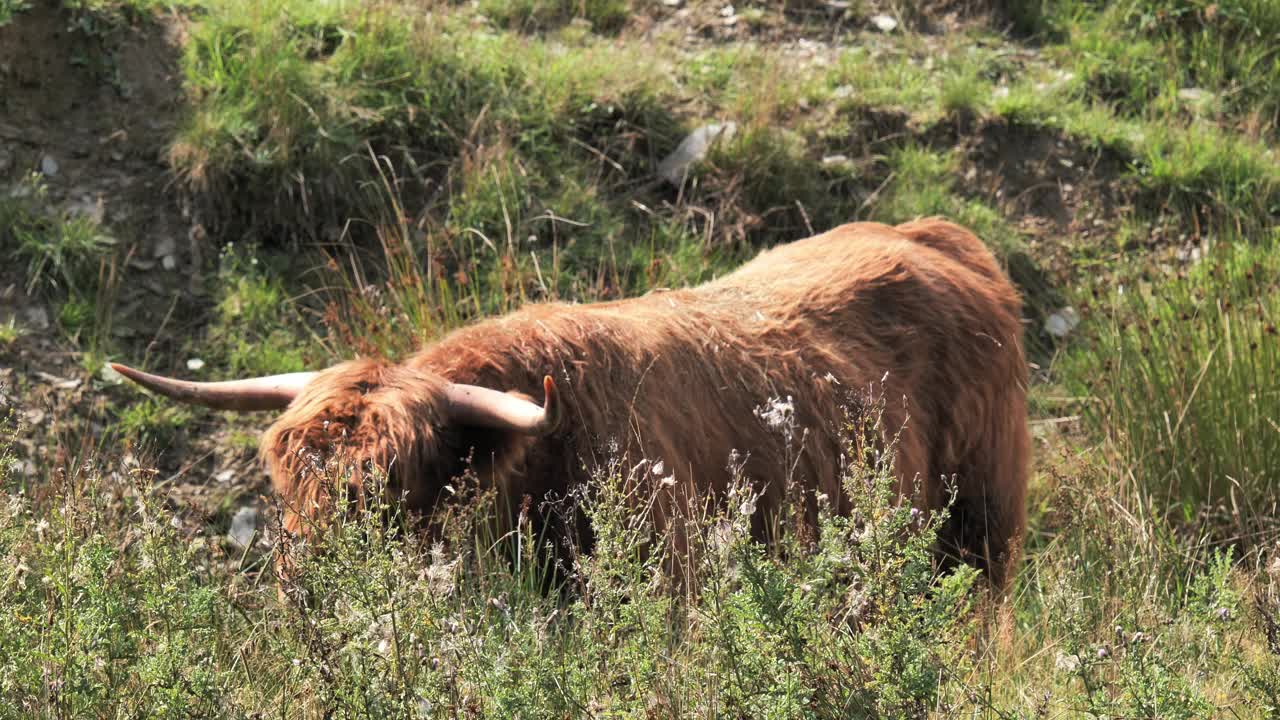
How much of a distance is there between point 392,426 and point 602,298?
9.45ft

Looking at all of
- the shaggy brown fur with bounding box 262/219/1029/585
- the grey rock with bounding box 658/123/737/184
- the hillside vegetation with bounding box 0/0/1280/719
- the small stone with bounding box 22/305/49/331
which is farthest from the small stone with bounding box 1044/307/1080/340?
the small stone with bounding box 22/305/49/331

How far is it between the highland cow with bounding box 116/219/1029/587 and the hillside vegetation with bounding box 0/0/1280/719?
0.23 meters

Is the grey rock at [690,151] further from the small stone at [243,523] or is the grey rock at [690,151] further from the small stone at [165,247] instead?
the small stone at [243,523]

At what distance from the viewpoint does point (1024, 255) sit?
7.35 m

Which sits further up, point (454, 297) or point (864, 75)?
point (864, 75)

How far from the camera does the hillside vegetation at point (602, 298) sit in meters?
2.54

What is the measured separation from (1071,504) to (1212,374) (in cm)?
154

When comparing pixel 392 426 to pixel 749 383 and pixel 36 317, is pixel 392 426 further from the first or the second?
pixel 36 317

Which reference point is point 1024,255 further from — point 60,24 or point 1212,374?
point 60,24

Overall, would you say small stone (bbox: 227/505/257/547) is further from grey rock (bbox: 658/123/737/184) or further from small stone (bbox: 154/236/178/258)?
grey rock (bbox: 658/123/737/184)

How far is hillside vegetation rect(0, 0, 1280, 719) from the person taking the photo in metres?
2.54

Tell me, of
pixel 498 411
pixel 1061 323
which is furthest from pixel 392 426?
pixel 1061 323

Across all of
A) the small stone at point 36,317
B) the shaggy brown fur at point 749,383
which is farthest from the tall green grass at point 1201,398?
the small stone at point 36,317

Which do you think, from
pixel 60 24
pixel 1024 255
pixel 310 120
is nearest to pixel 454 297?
pixel 310 120
